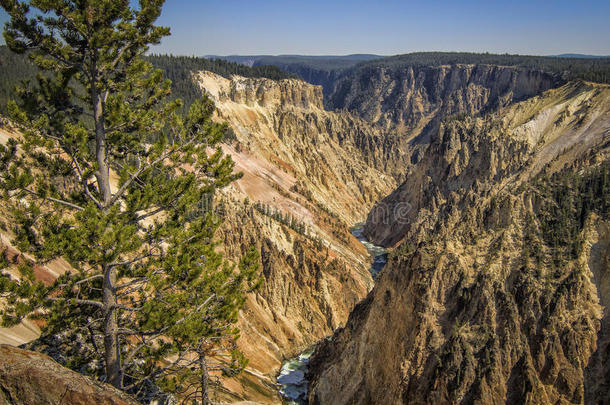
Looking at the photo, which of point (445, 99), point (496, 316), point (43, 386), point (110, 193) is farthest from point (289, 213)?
point (445, 99)

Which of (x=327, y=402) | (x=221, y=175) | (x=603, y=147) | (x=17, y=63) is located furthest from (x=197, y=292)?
(x=17, y=63)

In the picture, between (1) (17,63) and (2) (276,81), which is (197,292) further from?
(2) (276,81)

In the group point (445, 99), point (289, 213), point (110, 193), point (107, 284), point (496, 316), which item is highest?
point (110, 193)

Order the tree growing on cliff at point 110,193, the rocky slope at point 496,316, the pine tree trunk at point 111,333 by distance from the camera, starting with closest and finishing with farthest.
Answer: the tree growing on cliff at point 110,193
the pine tree trunk at point 111,333
the rocky slope at point 496,316

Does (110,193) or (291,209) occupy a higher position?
(110,193)

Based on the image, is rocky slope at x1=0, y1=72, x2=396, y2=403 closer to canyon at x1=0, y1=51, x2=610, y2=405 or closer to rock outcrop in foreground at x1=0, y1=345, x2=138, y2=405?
canyon at x1=0, y1=51, x2=610, y2=405

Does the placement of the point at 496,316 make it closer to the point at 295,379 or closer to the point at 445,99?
the point at 295,379

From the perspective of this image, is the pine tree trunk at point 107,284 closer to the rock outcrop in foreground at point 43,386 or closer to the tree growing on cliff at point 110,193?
the tree growing on cliff at point 110,193

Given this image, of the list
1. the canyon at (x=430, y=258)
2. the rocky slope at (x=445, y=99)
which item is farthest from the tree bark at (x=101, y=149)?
the rocky slope at (x=445, y=99)
